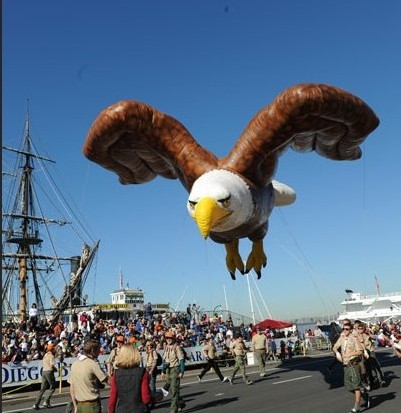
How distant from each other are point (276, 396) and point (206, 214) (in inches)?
224

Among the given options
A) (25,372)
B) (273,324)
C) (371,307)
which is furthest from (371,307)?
(25,372)

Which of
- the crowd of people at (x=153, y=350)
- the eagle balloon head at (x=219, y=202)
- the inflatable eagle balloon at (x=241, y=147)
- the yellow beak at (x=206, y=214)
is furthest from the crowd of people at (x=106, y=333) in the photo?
the yellow beak at (x=206, y=214)

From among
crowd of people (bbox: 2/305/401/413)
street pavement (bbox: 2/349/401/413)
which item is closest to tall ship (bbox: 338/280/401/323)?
crowd of people (bbox: 2/305/401/413)

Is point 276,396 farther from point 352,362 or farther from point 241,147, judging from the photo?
point 241,147

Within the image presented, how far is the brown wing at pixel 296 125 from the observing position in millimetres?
7570

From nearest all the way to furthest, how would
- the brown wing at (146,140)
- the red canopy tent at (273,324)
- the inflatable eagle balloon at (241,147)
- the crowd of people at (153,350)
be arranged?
the crowd of people at (153,350) < the inflatable eagle balloon at (241,147) < the brown wing at (146,140) < the red canopy tent at (273,324)

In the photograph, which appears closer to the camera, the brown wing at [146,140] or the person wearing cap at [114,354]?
the brown wing at [146,140]

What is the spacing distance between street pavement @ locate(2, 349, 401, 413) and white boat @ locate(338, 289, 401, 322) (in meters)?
31.4

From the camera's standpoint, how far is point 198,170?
818 centimetres

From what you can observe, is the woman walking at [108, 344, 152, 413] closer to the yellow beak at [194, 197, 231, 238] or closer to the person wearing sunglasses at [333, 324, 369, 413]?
the yellow beak at [194, 197, 231, 238]

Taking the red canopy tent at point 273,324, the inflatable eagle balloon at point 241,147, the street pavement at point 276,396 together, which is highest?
the inflatable eagle balloon at point 241,147

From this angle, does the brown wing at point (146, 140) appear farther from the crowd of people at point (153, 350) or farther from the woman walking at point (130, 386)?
the woman walking at point (130, 386)

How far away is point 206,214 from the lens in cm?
698

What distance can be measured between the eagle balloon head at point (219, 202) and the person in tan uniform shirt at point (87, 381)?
2.35 metres
